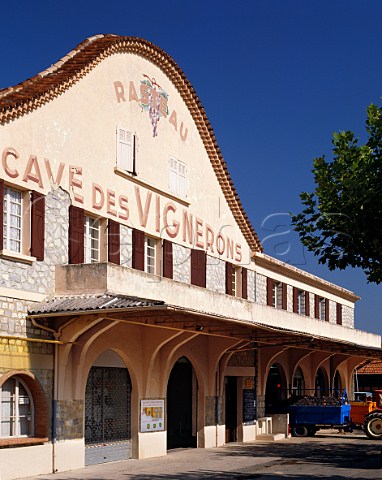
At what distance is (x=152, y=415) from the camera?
24.5 m

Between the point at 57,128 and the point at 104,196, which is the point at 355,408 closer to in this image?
the point at 104,196

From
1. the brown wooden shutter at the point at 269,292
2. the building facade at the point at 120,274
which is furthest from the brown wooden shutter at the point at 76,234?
the brown wooden shutter at the point at 269,292

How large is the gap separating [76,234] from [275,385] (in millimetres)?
16568

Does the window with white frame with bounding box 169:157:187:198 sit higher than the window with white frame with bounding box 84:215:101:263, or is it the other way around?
the window with white frame with bounding box 169:157:187:198

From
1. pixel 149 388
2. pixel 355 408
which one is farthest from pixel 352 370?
pixel 149 388

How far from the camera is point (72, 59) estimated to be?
2302cm

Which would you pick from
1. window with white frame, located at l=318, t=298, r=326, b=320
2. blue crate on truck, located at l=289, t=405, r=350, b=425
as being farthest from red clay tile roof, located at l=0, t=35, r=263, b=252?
window with white frame, located at l=318, t=298, r=326, b=320

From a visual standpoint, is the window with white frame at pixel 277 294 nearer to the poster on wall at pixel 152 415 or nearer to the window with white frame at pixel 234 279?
the window with white frame at pixel 234 279

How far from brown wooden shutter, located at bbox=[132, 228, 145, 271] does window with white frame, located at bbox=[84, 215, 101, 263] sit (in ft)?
5.12

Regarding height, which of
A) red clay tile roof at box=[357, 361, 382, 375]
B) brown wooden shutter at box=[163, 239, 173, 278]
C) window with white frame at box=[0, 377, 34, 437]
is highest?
brown wooden shutter at box=[163, 239, 173, 278]

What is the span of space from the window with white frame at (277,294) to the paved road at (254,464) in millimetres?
8527

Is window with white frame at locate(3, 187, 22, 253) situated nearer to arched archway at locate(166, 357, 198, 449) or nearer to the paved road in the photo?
the paved road

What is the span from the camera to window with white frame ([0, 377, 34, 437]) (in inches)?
765

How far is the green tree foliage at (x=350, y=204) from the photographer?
62.5 ft
